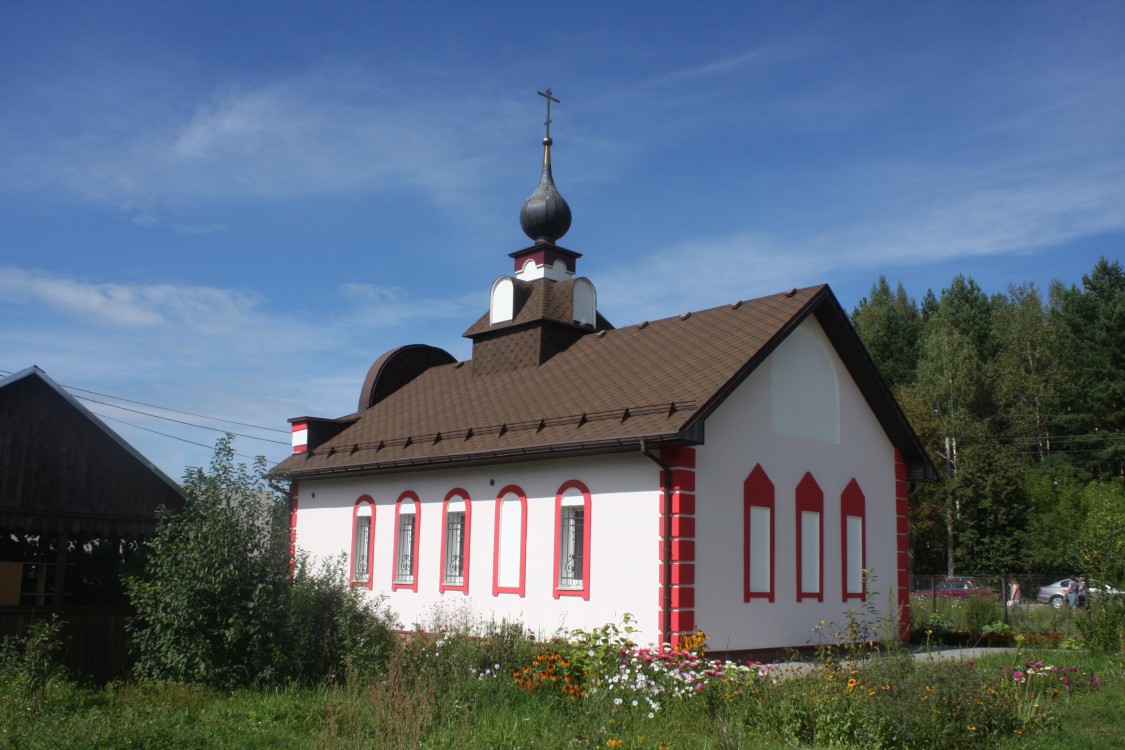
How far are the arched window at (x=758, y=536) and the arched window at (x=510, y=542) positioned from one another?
391 cm

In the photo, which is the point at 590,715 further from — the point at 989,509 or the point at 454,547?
the point at 989,509

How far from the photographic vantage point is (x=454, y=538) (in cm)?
2077

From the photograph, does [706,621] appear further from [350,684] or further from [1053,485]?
[1053,485]

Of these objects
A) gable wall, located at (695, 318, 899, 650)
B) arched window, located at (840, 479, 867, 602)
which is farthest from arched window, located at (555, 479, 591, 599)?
arched window, located at (840, 479, 867, 602)

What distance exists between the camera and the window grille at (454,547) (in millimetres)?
20547

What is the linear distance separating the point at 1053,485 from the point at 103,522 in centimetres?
4350

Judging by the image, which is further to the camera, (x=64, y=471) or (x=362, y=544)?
(x=362, y=544)

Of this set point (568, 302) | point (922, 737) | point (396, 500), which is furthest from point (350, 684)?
point (568, 302)

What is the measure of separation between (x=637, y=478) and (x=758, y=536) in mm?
2582

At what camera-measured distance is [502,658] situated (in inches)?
538

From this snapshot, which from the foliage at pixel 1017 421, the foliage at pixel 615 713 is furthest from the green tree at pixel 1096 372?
the foliage at pixel 615 713

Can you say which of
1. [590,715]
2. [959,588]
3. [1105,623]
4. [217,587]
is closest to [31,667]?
[217,587]

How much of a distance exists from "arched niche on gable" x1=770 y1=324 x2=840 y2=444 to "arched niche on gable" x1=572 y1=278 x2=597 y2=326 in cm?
625

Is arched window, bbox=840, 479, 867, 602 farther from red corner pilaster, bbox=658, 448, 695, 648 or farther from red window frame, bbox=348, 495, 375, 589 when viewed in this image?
red window frame, bbox=348, 495, 375, 589
